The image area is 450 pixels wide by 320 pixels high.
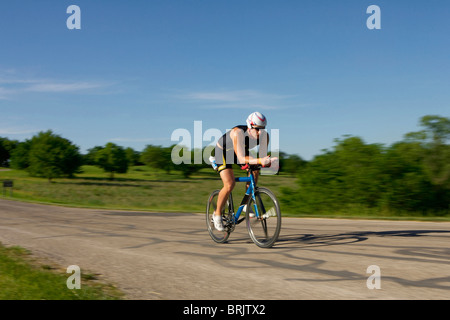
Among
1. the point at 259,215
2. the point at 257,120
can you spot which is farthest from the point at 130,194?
the point at 257,120

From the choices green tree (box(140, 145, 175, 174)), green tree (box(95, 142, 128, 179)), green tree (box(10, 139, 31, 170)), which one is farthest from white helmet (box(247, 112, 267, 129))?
green tree (box(10, 139, 31, 170))

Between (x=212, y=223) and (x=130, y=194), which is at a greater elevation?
(x=212, y=223)

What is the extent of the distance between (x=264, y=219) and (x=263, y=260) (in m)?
0.99

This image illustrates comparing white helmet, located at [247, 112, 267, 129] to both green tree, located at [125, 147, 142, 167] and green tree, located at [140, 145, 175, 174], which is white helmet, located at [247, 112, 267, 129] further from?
green tree, located at [125, 147, 142, 167]

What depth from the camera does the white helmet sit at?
626 cm

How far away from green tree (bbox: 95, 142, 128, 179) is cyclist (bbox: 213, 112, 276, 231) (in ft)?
358

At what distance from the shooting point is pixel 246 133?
253 inches

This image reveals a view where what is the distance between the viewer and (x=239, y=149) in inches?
249

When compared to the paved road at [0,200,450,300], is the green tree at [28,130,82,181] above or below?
above

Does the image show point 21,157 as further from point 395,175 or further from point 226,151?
point 226,151

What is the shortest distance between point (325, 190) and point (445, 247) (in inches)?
515

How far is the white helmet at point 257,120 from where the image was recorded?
6258 millimetres

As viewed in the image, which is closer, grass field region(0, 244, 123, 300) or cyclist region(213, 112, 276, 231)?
grass field region(0, 244, 123, 300)
